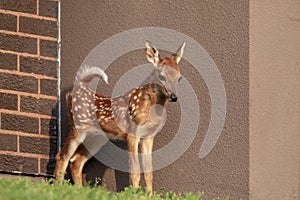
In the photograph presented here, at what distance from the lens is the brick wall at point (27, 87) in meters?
10.1

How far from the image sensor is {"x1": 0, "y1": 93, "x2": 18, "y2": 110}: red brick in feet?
33.1

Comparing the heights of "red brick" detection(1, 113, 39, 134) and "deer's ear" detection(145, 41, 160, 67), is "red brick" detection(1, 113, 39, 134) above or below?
below

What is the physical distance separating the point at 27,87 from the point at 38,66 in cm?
29

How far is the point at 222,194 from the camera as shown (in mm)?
9336

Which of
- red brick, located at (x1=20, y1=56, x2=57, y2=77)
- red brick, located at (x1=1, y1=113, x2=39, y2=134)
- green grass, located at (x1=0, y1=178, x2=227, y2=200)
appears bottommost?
green grass, located at (x1=0, y1=178, x2=227, y2=200)

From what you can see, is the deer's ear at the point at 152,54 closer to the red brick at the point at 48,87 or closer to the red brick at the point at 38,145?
the red brick at the point at 48,87

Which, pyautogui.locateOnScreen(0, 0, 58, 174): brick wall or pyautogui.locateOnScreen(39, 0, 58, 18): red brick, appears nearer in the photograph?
pyautogui.locateOnScreen(0, 0, 58, 174): brick wall

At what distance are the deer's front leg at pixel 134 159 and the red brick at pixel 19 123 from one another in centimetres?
141
